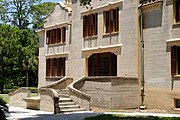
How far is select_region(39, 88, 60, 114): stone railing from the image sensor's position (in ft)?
68.8

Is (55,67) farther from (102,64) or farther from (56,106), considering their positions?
(56,106)

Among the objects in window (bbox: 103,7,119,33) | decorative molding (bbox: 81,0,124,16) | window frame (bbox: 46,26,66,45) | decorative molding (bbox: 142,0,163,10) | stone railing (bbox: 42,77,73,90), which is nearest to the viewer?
decorative molding (bbox: 142,0,163,10)

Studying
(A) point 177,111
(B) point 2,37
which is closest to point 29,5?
(B) point 2,37

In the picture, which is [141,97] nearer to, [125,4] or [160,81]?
[160,81]

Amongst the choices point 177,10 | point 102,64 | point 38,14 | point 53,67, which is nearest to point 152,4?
point 177,10

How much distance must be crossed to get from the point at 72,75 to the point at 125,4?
350 inches

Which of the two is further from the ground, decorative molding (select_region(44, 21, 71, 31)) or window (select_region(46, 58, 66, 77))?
decorative molding (select_region(44, 21, 71, 31))

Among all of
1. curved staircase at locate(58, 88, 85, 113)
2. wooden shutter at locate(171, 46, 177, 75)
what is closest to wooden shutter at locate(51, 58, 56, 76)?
curved staircase at locate(58, 88, 85, 113)

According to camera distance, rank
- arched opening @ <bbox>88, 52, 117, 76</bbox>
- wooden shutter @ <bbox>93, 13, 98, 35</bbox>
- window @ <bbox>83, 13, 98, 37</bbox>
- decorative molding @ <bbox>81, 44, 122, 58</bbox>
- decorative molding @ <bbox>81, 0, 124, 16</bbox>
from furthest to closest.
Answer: window @ <bbox>83, 13, 98, 37</bbox>
wooden shutter @ <bbox>93, 13, 98, 35</bbox>
arched opening @ <bbox>88, 52, 117, 76</bbox>
decorative molding @ <bbox>81, 0, 124, 16</bbox>
decorative molding @ <bbox>81, 44, 122, 58</bbox>

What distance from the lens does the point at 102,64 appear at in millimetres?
26812

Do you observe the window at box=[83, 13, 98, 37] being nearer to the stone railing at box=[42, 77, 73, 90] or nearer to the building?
the building

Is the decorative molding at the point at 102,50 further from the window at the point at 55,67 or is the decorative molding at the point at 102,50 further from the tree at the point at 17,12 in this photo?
the tree at the point at 17,12

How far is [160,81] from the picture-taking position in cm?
2169

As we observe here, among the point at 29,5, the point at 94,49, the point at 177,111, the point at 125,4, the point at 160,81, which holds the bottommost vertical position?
the point at 177,111
